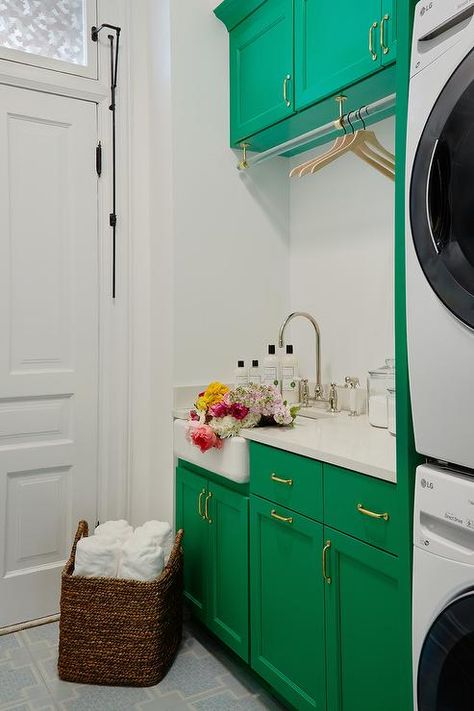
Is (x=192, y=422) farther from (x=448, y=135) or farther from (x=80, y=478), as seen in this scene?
(x=448, y=135)

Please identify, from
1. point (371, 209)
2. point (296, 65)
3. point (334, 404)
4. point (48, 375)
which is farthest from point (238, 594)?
point (296, 65)

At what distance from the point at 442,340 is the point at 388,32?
1269 millimetres

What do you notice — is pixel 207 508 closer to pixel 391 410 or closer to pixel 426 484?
pixel 391 410

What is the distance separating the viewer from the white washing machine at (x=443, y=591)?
40.5 inches

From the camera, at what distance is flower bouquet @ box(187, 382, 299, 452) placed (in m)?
2.10

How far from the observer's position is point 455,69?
39.4 inches

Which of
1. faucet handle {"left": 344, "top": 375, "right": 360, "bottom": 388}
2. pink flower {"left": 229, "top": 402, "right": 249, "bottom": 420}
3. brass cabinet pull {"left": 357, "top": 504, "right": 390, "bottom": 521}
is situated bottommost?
brass cabinet pull {"left": 357, "top": 504, "right": 390, "bottom": 521}

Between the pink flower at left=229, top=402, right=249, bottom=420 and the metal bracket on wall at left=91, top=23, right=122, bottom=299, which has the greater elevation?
the metal bracket on wall at left=91, top=23, right=122, bottom=299

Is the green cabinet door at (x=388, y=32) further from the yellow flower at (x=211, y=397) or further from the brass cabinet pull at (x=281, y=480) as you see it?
the brass cabinet pull at (x=281, y=480)

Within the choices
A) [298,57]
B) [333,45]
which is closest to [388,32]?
[333,45]

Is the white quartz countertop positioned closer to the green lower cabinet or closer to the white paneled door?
the green lower cabinet

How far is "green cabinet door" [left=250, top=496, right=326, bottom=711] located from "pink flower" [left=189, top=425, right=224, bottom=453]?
0.24 meters

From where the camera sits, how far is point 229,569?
85.6 inches

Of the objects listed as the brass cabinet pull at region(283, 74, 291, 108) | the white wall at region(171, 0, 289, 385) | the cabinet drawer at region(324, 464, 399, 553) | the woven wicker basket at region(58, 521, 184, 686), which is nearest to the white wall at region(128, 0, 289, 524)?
the white wall at region(171, 0, 289, 385)
